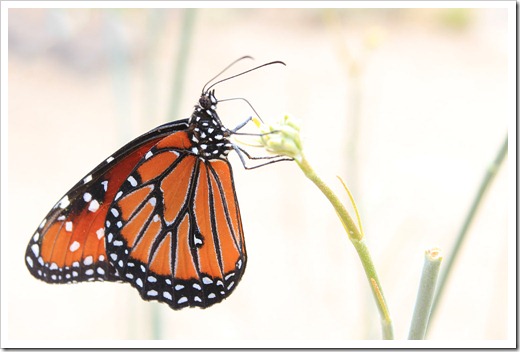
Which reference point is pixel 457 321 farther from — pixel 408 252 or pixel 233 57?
pixel 233 57

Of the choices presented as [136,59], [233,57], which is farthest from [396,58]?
[136,59]

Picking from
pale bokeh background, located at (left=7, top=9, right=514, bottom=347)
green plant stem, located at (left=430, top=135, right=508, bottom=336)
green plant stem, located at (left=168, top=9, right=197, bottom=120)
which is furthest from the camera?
pale bokeh background, located at (left=7, top=9, right=514, bottom=347)

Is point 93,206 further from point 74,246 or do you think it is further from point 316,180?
point 316,180

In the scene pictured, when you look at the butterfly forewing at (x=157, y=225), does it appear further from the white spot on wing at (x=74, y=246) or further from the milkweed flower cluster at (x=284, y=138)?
the milkweed flower cluster at (x=284, y=138)

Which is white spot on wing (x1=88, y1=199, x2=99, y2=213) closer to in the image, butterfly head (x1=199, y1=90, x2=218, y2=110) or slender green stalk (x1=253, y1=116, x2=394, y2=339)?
butterfly head (x1=199, y1=90, x2=218, y2=110)

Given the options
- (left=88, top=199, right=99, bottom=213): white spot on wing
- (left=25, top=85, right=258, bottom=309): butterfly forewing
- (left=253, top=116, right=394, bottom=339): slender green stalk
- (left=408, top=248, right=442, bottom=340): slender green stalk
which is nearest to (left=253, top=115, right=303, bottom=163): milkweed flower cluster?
(left=253, top=116, right=394, bottom=339): slender green stalk

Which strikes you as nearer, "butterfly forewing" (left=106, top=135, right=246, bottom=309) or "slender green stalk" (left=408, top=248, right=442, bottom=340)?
"slender green stalk" (left=408, top=248, right=442, bottom=340)

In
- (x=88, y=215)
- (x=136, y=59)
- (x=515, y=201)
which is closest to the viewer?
(x=515, y=201)
